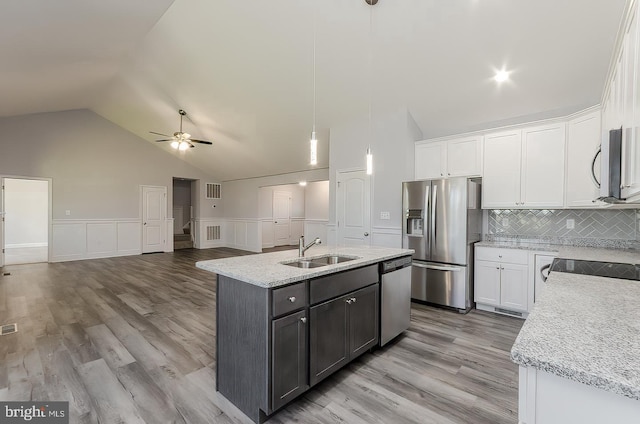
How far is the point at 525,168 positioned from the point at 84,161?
9501mm

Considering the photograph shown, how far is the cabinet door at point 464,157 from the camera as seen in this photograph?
13.5 feet

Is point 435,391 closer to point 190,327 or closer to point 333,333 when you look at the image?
point 333,333

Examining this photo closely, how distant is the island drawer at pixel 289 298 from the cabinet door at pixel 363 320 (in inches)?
21.5

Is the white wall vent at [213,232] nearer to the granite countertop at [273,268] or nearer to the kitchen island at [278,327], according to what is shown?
the granite countertop at [273,268]

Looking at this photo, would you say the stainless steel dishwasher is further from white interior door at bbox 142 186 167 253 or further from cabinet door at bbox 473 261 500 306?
white interior door at bbox 142 186 167 253

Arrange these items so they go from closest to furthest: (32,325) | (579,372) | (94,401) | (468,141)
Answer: (579,372) < (94,401) < (32,325) < (468,141)

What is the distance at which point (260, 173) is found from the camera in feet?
28.6

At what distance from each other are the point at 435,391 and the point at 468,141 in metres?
3.29

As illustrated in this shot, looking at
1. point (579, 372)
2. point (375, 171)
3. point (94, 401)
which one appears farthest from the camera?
point (375, 171)

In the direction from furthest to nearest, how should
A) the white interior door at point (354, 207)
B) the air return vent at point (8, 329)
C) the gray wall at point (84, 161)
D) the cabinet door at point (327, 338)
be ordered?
the gray wall at point (84, 161)
the white interior door at point (354, 207)
the air return vent at point (8, 329)
the cabinet door at point (327, 338)

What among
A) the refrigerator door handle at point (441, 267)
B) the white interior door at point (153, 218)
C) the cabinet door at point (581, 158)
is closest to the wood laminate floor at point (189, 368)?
the refrigerator door handle at point (441, 267)

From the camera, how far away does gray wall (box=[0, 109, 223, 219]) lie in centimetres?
675

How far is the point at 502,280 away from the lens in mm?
3781

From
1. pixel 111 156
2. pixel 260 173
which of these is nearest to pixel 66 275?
pixel 111 156
